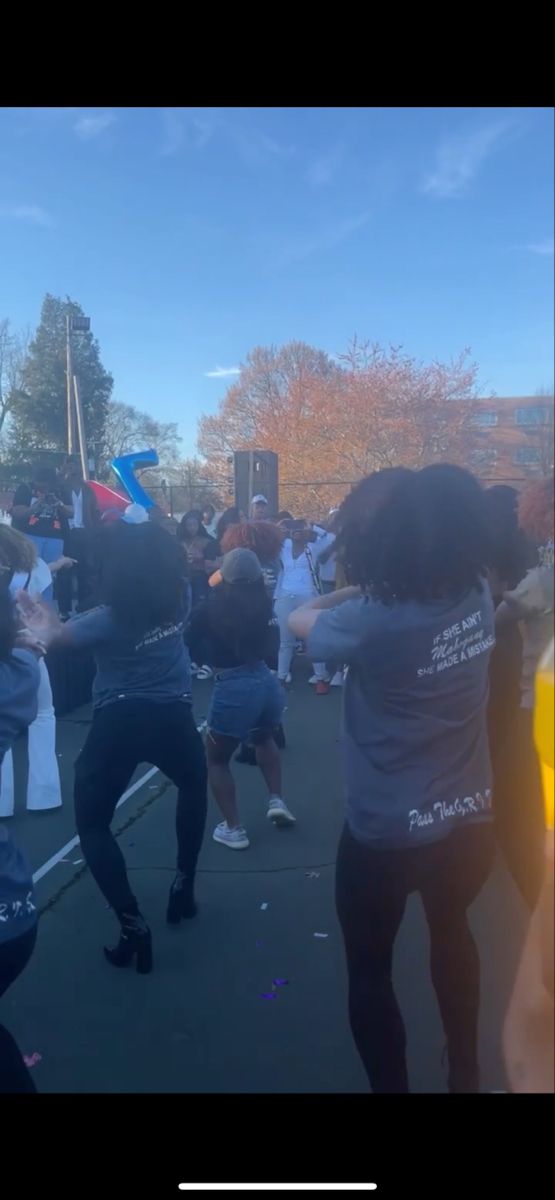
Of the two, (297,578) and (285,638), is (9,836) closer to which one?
(297,578)

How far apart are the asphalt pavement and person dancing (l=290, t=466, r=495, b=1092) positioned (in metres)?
0.17

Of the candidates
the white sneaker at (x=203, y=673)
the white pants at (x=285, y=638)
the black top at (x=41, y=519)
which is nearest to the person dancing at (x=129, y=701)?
the black top at (x=41, y=519)

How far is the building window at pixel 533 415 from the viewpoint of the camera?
1.83 meters

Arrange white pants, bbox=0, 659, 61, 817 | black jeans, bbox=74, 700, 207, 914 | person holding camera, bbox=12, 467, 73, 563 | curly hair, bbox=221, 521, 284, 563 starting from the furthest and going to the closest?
white pants, bbox=0, 659, 61, 817
person holding camera, bbox=12, 467, 73, 563
black jeans, bbox=74, 700, 207, 914
curly hair, bbox=221, 521, 284, 563

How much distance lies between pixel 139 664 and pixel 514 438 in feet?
5.10

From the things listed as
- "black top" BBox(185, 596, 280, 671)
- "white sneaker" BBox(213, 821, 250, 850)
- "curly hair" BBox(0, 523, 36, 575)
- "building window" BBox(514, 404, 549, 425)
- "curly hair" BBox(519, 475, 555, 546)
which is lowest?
"white sneaker" BBox(213, 821, 250, 850)

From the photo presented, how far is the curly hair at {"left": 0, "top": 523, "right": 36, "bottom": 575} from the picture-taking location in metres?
3.01

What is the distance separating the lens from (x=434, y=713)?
6.43 ft

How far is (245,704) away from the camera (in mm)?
3691

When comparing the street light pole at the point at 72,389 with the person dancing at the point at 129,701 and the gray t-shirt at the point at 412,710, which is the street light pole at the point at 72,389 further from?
the gray t-shirt at the point at 412,710

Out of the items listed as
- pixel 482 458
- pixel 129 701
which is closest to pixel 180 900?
pixel 129 701

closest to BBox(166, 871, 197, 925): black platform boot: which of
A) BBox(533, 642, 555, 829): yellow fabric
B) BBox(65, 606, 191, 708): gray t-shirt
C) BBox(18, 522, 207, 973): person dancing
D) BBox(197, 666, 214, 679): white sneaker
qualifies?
BBox(18, 522, 207, 973): person dancing
